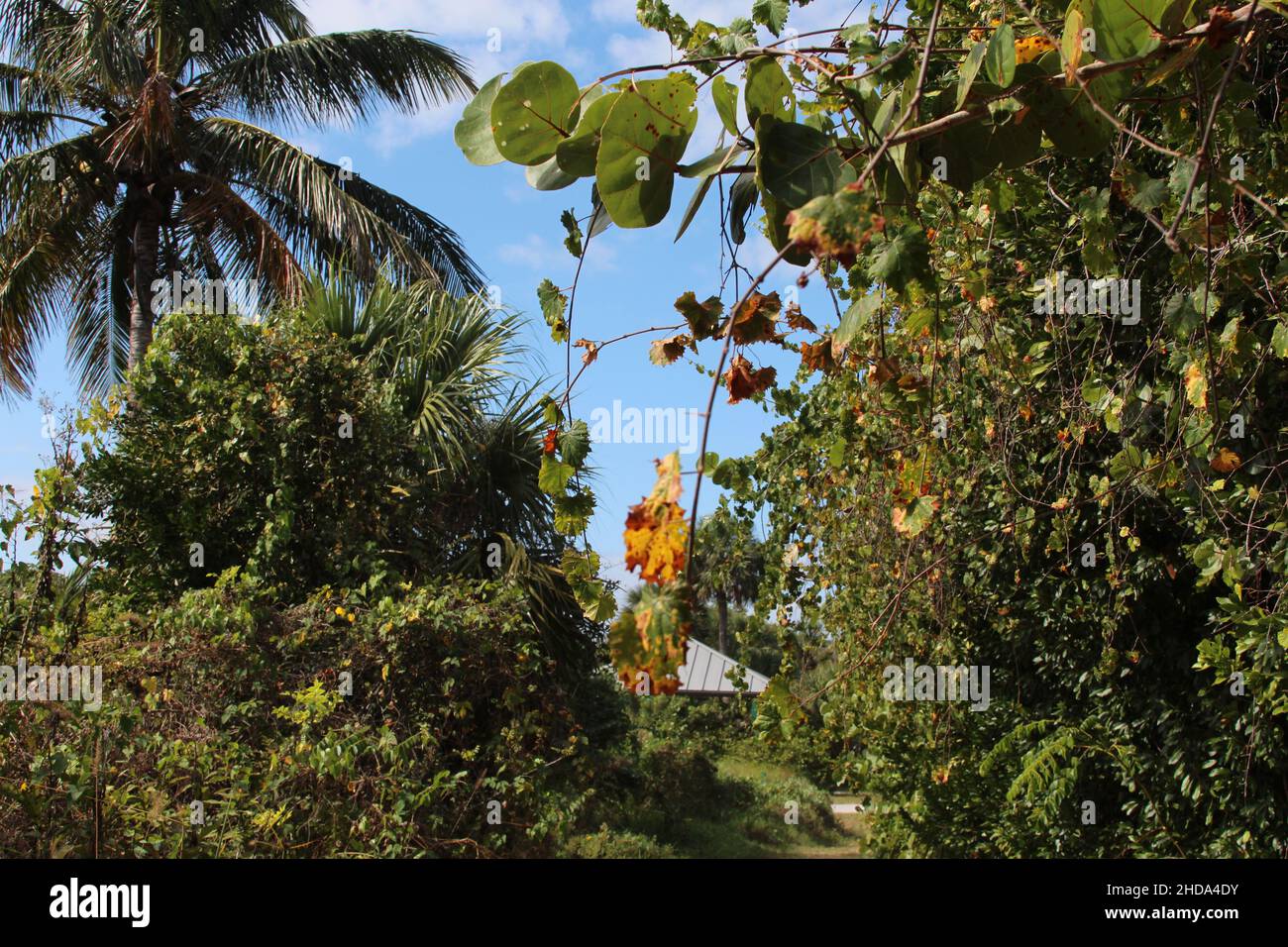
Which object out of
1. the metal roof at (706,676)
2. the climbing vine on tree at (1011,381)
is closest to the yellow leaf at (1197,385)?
the climbing vine on tree at (1011,381)

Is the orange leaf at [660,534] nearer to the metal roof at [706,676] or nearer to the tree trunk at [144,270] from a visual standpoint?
the tree trunk at [144,270]

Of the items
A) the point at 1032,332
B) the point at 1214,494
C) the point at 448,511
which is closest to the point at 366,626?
the point at 448,511

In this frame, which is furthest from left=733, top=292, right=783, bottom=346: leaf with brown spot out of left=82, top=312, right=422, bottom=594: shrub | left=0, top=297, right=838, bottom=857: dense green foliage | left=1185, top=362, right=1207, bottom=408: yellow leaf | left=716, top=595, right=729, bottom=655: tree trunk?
left=716, top=595, right=729, bottom=655: tree trunk

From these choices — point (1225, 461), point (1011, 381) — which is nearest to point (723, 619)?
point (1011, 381)

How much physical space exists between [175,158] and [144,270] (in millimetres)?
1058

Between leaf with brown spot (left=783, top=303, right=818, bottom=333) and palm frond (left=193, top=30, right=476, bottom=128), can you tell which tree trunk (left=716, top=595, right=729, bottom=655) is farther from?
leaf with brown spot (left=783, top=303, right=818, bottom=333)

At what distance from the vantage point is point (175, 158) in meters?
8.62

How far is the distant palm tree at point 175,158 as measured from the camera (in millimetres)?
8352

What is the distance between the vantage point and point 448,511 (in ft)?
22.0

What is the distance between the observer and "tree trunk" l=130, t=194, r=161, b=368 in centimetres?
797

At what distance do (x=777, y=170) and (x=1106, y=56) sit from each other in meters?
0.57

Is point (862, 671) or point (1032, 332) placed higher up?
point (1032, 332)

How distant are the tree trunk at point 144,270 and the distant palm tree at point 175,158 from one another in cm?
2
